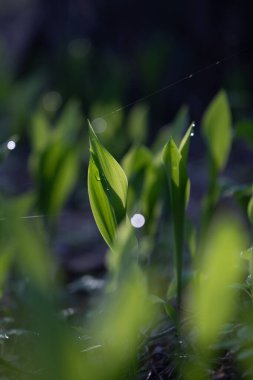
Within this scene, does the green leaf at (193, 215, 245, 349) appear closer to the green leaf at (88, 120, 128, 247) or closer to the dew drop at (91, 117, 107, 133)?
the green leaf at (88, 120, 128, 247)

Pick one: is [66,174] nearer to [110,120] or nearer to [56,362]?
[110,120]

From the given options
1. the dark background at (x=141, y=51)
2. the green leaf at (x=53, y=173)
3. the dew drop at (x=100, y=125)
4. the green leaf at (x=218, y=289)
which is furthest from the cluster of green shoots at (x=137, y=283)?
the dark background at (x=141, y=51)

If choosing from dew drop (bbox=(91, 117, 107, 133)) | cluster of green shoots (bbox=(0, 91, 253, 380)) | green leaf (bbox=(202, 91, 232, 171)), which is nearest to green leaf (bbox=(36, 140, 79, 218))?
cluster of green shoots (bbox=(0, 91, 253, 380))

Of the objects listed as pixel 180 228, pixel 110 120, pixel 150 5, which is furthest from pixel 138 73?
pixel 180 228

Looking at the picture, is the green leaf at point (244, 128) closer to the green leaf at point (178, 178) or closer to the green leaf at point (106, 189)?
the green leaf at point (178, 178)

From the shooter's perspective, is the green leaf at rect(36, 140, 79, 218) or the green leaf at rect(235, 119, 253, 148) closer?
the green leaf at rect(235, 119, 253, 148)
